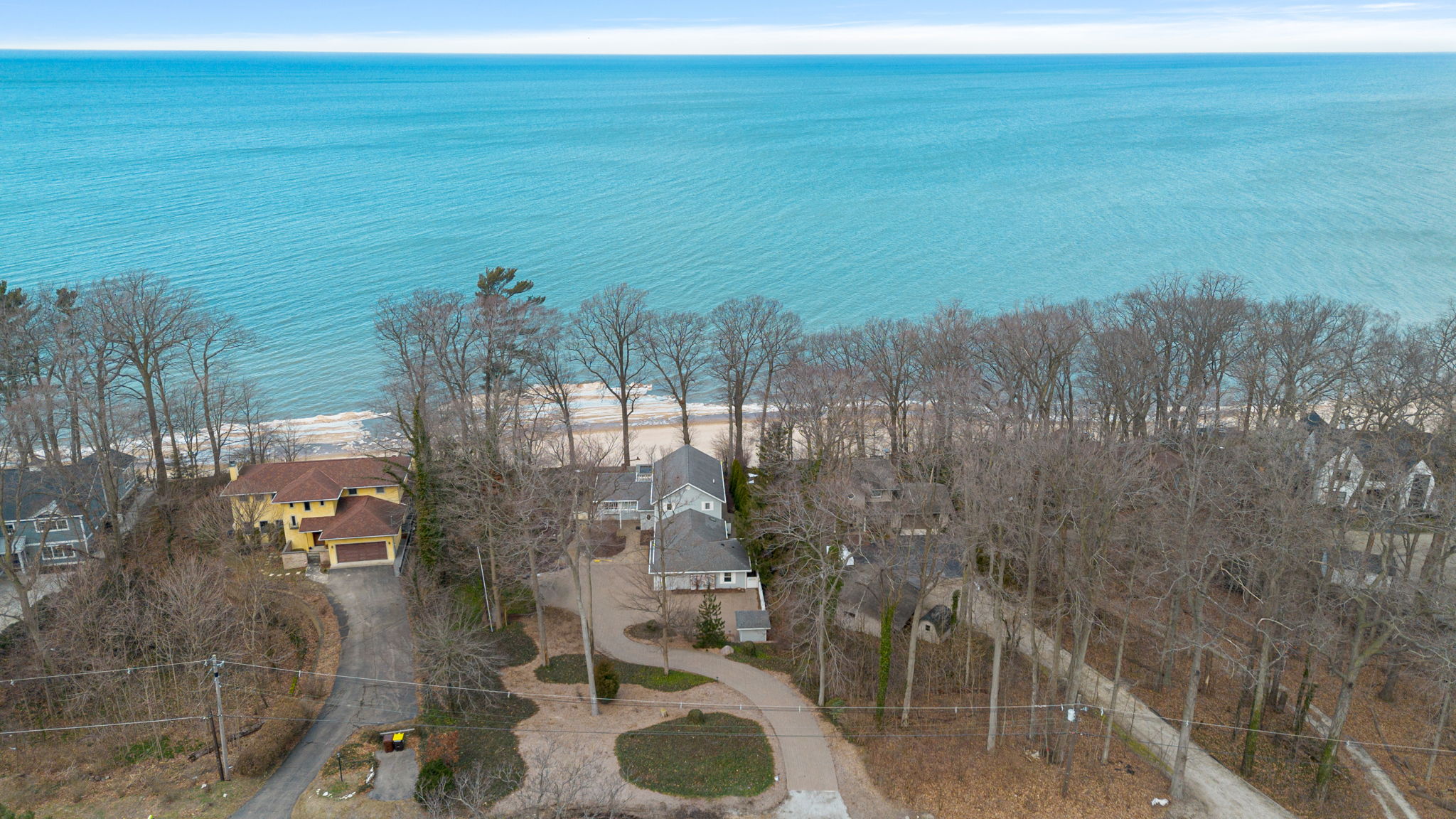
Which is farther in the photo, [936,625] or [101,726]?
[936,625]

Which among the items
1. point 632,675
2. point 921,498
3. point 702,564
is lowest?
point 632,675

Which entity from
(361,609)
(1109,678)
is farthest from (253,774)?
(1109,678)

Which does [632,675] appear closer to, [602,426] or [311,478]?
[311,478]

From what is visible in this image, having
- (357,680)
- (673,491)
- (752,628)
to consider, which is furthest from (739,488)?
(357,680)

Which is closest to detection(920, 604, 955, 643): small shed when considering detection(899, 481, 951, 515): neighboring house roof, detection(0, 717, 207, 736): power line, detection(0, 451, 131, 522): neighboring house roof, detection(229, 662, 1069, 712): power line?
detection(229, 662, 1069, 712): power line

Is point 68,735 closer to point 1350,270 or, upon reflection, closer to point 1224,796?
point 1224,796

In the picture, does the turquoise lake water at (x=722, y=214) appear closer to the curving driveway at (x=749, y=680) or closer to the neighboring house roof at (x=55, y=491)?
the neighboring house roof at (x=55, y=491)

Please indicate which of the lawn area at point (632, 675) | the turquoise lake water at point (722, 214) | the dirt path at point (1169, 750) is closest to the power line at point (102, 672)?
the lawn area at point (632, 675)
